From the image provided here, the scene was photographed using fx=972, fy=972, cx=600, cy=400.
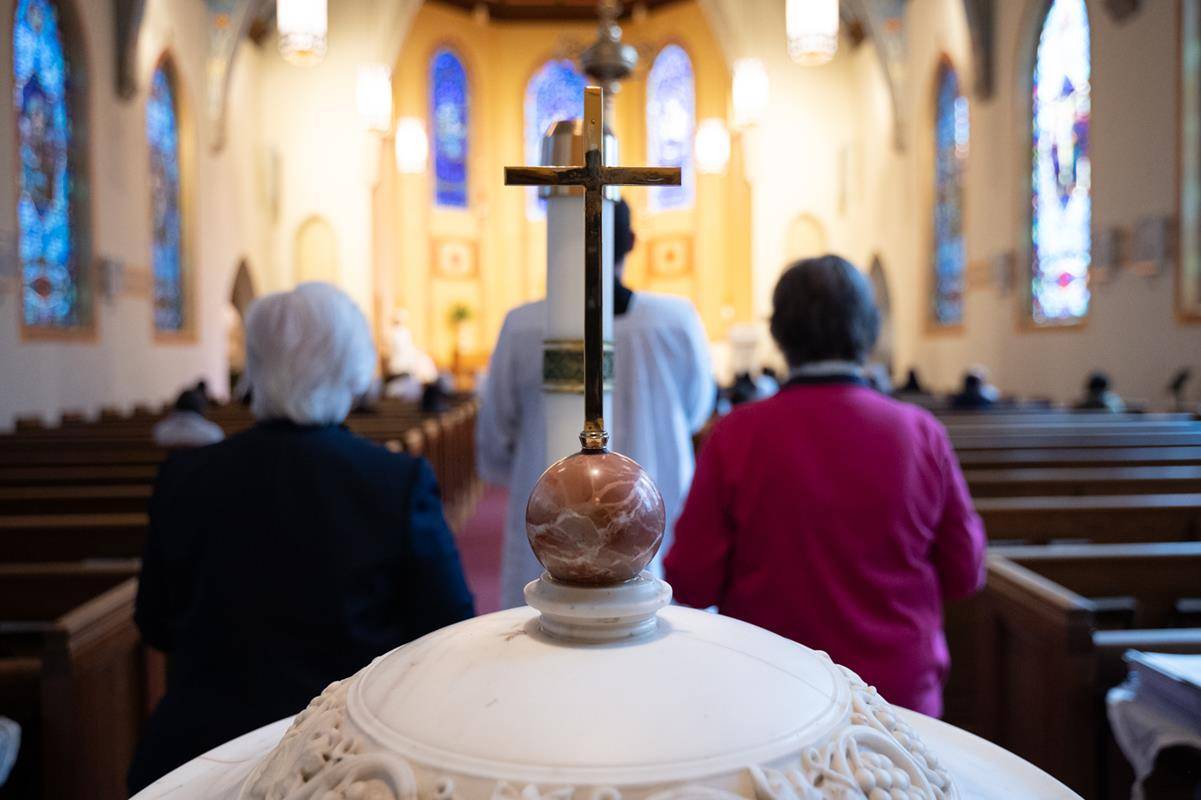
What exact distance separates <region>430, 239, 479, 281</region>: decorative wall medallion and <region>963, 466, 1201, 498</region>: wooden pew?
15913mm

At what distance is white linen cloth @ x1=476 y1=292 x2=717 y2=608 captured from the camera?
7.63 feet

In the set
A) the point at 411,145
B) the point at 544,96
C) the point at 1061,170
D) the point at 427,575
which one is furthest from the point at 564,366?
the point at 544,96

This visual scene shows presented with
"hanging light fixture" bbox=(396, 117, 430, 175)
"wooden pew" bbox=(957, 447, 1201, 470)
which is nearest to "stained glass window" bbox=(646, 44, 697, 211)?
"hanging light fixture" bbox=(396, 117, 430, 175)

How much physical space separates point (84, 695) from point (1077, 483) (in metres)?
3.42

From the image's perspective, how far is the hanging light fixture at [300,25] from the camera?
771cm

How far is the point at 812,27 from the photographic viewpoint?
8047mm

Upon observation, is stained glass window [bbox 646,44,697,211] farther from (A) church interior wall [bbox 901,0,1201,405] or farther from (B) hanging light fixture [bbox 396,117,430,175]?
(A) church interior wall [bbox 901,0,1201,405]

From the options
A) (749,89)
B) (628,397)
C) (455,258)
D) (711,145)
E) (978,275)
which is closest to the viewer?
(628,397)

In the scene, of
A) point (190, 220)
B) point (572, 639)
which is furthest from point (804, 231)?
point (572, 639)

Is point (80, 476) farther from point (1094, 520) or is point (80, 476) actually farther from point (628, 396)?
point (1094, 520)

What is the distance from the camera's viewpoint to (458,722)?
0.68 m

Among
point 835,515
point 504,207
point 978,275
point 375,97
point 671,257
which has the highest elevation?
point 375,97

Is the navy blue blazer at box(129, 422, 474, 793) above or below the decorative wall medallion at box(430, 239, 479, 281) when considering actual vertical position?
below

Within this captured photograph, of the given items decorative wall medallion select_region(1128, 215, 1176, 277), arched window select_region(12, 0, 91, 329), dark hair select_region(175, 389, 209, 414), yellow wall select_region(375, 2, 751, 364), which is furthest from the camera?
yellow wall select_region(375, 2, 751, 364)
